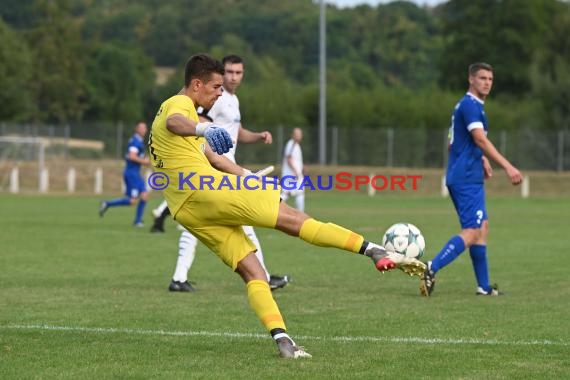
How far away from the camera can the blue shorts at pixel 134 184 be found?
83.2ft

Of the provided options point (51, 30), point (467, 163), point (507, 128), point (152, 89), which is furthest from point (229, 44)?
point (467, 163)

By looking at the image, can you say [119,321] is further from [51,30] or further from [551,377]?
[51,30]

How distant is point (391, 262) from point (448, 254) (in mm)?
4470

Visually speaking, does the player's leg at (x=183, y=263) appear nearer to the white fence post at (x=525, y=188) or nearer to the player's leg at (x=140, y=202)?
the player's leg at (x=140, y=202)

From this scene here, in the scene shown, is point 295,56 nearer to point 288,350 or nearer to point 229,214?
point 229,214

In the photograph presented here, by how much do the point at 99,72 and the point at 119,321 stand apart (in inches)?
3372

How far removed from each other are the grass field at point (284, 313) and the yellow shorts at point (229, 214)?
69cm

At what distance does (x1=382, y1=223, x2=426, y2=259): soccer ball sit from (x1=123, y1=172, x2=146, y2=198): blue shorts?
52.3 ft

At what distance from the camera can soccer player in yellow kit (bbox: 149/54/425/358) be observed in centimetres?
782

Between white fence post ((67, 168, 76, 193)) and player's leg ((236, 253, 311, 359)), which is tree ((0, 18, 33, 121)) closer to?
white fence post ((67, 168, 76, 193))

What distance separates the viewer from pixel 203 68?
27.1ft

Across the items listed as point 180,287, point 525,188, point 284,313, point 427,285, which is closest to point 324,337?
point 284,313

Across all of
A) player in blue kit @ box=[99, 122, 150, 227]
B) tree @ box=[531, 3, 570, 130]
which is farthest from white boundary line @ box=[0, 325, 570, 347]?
tree @ box=[531, 3, 570, 130]

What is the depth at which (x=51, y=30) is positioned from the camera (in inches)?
3233
